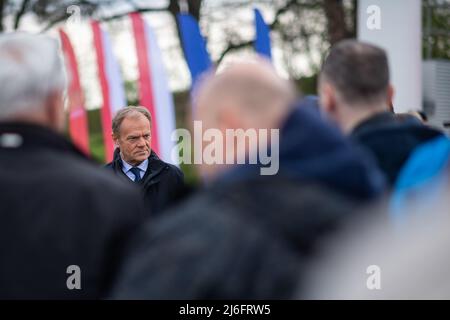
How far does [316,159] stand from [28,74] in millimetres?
792

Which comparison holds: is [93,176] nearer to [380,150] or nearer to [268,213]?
[268,213]

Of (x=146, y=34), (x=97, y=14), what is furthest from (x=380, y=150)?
(x=97, y=14)

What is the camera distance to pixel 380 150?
8.76 feet

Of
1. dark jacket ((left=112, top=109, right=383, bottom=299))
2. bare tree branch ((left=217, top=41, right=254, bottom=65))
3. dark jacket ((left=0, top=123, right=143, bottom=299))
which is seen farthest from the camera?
bare tree branch ((left=217, top=41, right=254, bottom=65))

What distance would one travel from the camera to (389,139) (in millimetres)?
2686

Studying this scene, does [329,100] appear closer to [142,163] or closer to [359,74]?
[359,74]

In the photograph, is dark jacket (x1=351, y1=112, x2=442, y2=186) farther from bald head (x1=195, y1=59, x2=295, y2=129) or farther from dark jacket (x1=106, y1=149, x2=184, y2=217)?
dark jacket (x1=106, y1=149, x2=184, y2=217)

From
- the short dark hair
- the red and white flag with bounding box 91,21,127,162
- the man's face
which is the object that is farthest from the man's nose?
the red and white flag with bounding box 91,21,127,162

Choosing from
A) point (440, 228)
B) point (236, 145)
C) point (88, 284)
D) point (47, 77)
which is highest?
point (47, 77)

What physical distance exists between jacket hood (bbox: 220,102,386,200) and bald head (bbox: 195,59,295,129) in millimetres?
37

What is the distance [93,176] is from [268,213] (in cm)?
58

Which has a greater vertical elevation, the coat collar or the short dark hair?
the short dark hair

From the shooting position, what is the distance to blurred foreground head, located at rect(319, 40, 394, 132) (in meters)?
2.57

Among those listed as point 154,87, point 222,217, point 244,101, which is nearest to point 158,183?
point 244,101
